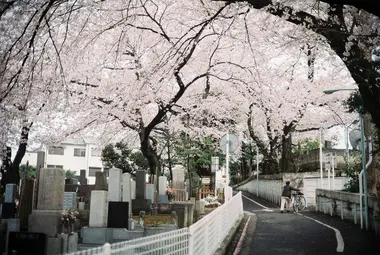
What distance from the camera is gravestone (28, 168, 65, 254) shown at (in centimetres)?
946

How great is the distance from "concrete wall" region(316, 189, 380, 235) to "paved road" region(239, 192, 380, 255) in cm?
44

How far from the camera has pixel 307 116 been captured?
30.9m

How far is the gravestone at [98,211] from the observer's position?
11.2 m

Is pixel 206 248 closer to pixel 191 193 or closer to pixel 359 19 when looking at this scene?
pixel 359 19

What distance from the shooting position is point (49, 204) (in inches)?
390

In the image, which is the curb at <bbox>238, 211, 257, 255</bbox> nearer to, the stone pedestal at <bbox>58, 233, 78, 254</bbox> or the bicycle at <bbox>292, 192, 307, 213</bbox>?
the stone pedestal at <bbox>58, 233, 78, 254</bbox>

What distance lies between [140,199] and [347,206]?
27.0 feet

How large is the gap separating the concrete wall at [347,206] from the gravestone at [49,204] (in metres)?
8.42

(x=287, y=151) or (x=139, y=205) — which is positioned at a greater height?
(x=287, y=151)

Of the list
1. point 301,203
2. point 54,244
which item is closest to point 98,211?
point 54,244

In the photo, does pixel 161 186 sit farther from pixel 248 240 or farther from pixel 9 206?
pixel 9 206

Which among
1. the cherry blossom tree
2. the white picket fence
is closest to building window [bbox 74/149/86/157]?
the white picket fence

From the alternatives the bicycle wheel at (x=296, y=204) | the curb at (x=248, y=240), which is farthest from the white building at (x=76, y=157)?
the curb at (x=248, y=240)

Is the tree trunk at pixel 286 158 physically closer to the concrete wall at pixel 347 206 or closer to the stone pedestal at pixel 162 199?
the concrete wall at pixel 347 206
